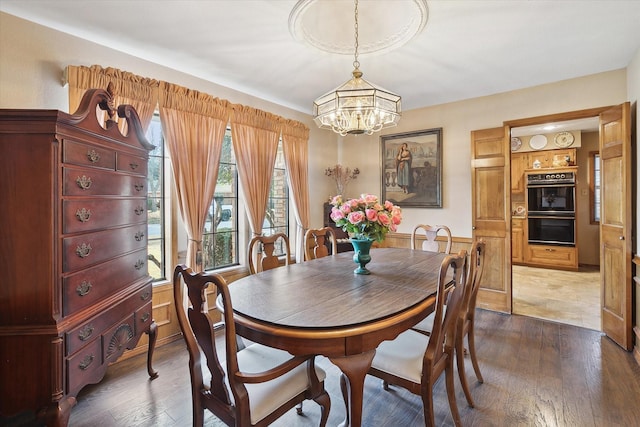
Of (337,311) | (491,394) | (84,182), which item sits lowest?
(491,394)

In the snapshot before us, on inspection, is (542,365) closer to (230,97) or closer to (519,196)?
(230,97)

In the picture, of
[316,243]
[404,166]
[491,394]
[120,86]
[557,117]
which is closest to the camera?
[491,394]

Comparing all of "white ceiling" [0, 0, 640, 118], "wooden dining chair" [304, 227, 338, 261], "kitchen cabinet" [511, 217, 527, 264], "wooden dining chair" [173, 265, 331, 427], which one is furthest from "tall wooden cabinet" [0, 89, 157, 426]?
"kitchen cabinet" [511, 217, 527, 264]

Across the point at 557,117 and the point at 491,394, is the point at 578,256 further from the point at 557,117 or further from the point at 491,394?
the point at 491,394

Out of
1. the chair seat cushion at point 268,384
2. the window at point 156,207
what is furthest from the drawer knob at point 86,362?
the window at point 156,207

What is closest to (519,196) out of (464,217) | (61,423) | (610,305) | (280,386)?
(464,217)

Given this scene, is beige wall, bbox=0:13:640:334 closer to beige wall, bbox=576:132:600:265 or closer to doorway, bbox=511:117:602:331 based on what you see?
doorway, bbox=511:117:602:331

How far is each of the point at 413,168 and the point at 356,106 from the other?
2.48 meters

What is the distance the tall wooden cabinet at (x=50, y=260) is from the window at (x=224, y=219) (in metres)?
1.59

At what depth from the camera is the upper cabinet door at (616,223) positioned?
2.71 meters

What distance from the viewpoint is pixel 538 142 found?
241 inches

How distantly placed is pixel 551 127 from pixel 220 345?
255 inches

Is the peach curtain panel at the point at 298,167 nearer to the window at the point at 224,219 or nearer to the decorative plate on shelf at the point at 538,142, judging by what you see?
the window at the point at 224,219

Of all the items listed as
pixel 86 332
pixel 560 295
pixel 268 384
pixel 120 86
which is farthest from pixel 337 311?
pixel 560 295
